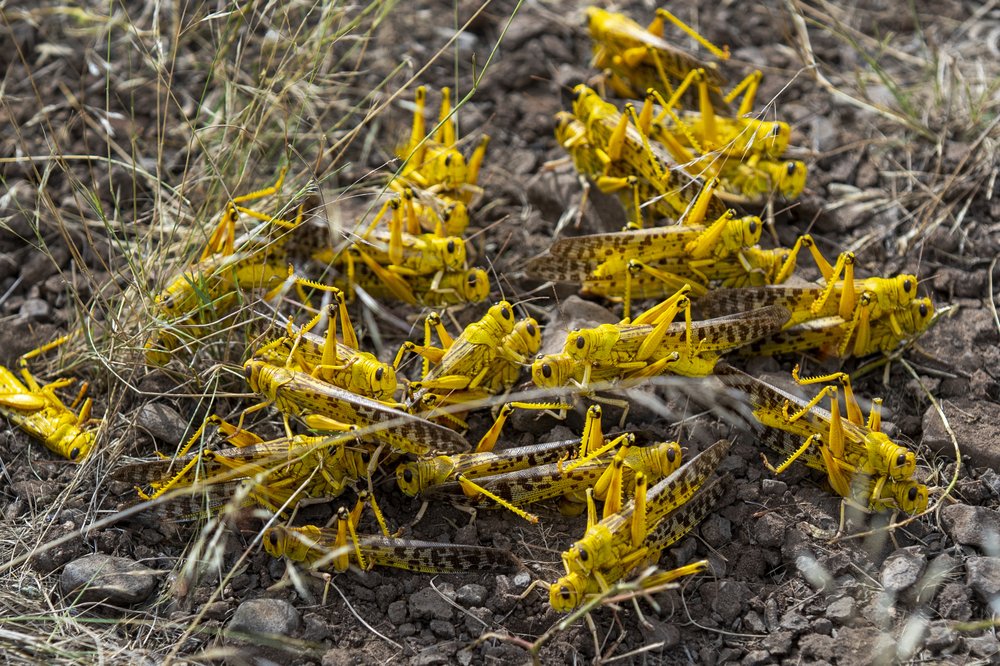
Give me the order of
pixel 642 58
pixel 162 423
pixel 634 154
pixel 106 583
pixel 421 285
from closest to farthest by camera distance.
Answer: pixel 106 583 < pixel 162 423 < pixel 421 285 < pixel 634 154 < pixel 642 58

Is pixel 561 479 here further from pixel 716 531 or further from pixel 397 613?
Result: pixel 397 613

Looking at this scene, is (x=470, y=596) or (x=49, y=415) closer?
(x=470, y=596)

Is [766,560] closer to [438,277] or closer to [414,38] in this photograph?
[438,277]

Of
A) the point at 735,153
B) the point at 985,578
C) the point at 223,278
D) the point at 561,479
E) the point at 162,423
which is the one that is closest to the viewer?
the point at 985,578

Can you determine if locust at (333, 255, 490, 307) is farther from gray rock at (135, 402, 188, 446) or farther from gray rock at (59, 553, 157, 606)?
gray rock at (59, 553, 157, 606)

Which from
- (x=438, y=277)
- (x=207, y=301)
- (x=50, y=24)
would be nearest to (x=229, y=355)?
(x=207, y=301)

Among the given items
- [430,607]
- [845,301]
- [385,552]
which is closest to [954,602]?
[845,301]
